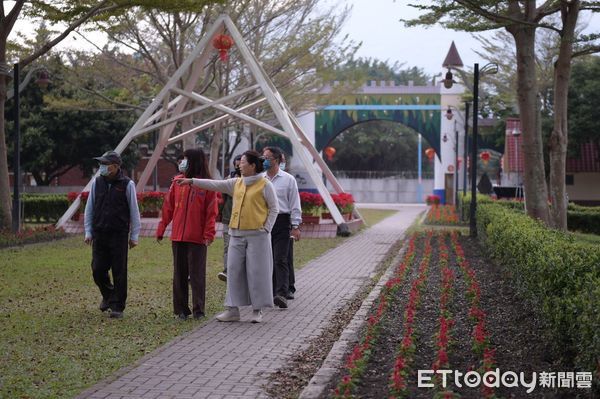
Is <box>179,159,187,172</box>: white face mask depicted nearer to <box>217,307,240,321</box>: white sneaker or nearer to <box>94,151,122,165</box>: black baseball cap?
<box>94,151,122,165</box>: black baseball cap

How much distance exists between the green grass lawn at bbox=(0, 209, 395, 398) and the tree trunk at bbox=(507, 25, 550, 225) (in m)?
5.37

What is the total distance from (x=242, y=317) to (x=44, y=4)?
12.2 m

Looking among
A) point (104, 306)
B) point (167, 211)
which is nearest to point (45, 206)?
point (104, 306)

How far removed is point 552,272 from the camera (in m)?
6.83

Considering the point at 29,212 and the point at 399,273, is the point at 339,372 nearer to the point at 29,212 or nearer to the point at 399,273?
the point at 399,273

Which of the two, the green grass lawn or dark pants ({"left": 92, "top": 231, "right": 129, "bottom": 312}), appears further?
dark pants ({"left": 92, "top": 231, "right": 129, "bottom": 312})

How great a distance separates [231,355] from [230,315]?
1.77 meters

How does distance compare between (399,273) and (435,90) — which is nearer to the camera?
(399,273)

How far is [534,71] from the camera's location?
18375 millimetres

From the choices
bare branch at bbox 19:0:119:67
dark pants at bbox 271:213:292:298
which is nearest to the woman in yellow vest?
dark pants at bbox 271:213:292:298

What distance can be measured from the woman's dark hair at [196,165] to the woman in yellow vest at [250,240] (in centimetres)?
32

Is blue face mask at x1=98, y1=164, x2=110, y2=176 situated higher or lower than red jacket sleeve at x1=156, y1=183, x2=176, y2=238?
higher

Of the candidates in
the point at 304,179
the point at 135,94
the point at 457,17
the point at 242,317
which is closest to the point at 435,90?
the point at 304,179

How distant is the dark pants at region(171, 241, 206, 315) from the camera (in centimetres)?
938
